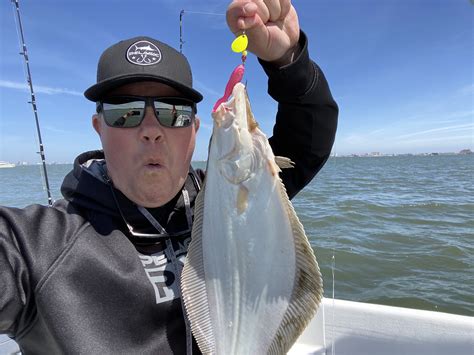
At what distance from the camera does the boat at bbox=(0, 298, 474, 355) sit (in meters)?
3.00

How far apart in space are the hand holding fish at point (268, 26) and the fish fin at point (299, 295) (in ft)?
2.36

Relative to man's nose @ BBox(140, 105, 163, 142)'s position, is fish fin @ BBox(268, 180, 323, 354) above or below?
below

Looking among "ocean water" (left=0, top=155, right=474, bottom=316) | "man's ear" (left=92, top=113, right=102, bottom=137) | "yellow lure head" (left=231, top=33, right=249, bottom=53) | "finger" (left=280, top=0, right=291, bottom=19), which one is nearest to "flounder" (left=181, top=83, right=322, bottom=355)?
"yellow lure head" (left=231, top=33, right=249, bottom=53)

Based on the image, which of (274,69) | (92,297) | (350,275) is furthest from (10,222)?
(350,275)

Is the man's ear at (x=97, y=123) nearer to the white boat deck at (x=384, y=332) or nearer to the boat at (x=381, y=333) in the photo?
the boat at (x=381, y=333)

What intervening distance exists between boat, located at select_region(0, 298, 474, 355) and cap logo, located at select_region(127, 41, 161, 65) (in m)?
2.74

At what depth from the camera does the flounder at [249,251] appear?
1336mm

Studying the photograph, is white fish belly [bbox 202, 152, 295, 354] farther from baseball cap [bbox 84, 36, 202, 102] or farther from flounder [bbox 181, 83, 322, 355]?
baseball cap [bbox 84, 36, 202, 102]

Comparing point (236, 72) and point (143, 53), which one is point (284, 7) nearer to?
point (236, 72)

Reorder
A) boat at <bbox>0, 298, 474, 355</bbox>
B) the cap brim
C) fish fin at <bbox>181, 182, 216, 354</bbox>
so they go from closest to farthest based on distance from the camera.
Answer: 1. fish fin at <bbox>181, 182, 216, 354</bbox>
2. the cap brim
3. boat at <bbox>0, 298, 474, 355</bbox>

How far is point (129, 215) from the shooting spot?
1.76m

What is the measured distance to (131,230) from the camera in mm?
1724

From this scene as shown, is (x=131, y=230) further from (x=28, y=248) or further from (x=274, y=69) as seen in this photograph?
(x=274, y=69)

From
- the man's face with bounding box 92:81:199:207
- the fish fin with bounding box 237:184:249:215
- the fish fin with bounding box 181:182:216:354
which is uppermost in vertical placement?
the man's face with bounding box 92:81:199:207
